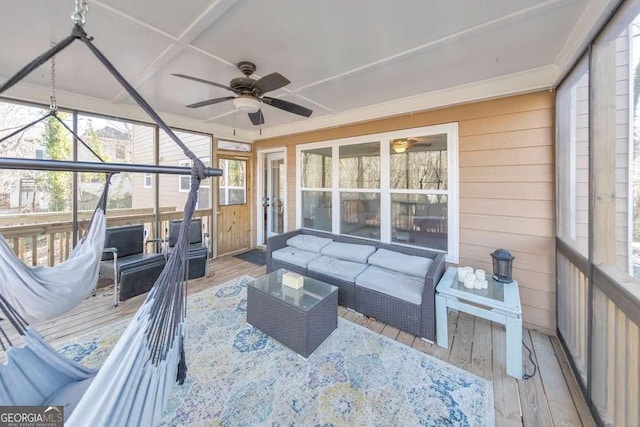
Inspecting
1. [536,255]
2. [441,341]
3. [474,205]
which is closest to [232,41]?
[474,205]

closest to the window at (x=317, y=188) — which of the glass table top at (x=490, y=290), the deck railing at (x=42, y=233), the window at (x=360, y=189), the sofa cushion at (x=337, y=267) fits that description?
the window at (x=360, y=189)

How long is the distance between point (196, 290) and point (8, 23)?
2963 millimetres

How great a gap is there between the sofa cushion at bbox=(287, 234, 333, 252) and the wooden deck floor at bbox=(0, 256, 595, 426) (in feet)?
3.59

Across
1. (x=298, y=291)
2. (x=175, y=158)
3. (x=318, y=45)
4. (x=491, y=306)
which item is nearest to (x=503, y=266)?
(x=491, y=306)

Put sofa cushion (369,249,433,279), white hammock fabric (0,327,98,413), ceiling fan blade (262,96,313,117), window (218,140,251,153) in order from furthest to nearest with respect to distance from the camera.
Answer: window (218,140,251,153) → sofa cushion (369,249,433,279) → ceiling fan blade (262,96,313,117) → white hammock fabric (0,327,98,413)

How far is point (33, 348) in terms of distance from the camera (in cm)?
109

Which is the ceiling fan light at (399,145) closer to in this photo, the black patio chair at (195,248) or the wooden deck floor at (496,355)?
the wooden deck floor at (496,355)

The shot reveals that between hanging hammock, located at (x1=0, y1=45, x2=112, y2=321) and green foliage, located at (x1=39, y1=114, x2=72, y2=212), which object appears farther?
green foliage, located at (x1=39, y1=114, x2=72, y2=212)

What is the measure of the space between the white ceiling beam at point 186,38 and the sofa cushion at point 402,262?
2.75 meters

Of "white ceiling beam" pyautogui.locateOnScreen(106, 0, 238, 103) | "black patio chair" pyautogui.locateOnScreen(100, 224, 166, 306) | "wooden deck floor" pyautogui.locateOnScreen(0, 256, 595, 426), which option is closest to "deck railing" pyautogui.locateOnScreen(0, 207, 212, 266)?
"black patio chair" pyautogui.locateOnScreen(100, 224, 166, 306)

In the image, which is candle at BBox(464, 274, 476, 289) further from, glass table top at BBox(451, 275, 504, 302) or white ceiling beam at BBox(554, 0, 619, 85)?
white ceiling beam at BBox(554, 0, 619, 85)

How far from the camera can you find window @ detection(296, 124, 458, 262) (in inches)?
122

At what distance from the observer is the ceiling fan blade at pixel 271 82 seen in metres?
1.90

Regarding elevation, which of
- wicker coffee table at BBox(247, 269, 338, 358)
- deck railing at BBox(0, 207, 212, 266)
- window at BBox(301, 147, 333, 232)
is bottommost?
wicker coffee table at BBox(247, 269, 338, 358)
